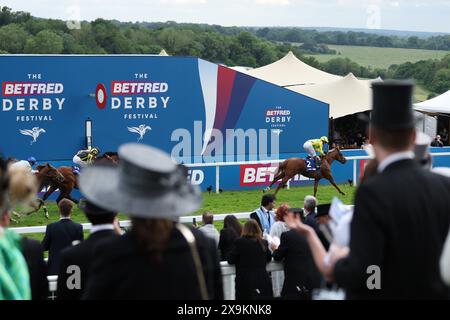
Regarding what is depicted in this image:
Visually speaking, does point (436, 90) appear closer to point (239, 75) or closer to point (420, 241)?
point (239, 75)

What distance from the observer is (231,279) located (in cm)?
786

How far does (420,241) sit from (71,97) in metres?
17.0

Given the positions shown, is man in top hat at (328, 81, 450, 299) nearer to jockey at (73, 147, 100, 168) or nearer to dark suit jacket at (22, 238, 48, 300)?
dark suit jacket at (22, 238, 48, 300)

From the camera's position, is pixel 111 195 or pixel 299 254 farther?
pixel 299 254

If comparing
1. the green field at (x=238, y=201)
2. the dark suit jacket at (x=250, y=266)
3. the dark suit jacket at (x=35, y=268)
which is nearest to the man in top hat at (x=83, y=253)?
the dark suit jacket at (x=35, y=268)

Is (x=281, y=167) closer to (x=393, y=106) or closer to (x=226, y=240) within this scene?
(x=226, y=240)

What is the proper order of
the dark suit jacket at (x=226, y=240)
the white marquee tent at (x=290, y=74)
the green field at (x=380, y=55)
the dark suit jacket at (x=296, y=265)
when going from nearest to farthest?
the dark suit jacket at (x=296, y=265) < the dark suit jacket at (x=226, y=240) < the white marquee tent at (x=290, y=74) < the green field at (x=380, y=55)

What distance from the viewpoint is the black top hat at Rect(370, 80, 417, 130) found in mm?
3533

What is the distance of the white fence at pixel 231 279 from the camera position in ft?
23.6

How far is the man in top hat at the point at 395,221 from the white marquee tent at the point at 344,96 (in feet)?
87.2

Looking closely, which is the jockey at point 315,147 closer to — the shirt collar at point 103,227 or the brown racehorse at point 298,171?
the brown racehorse at point 298,171
